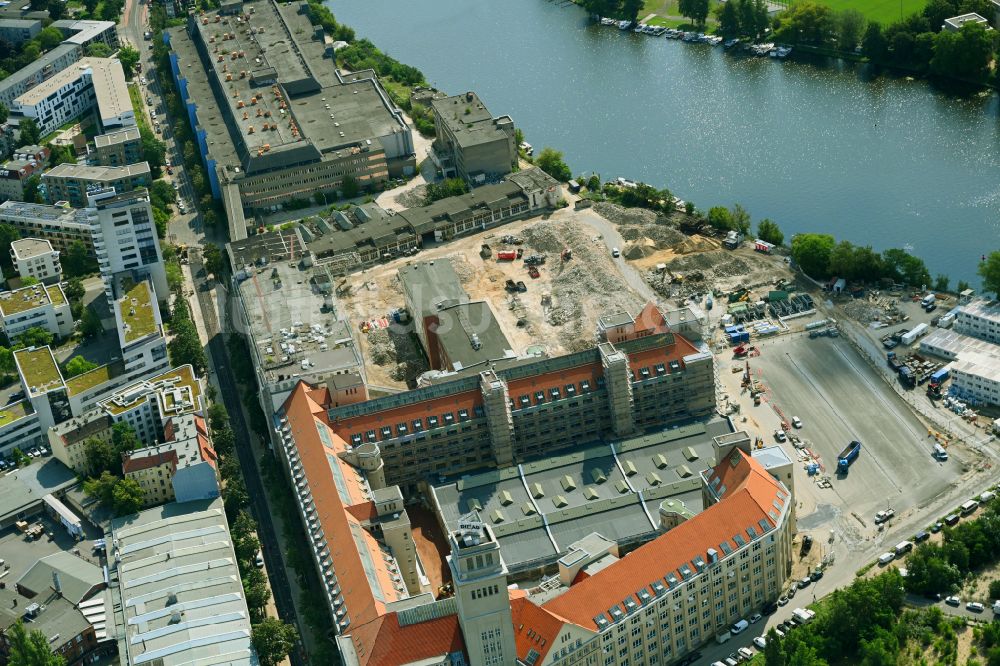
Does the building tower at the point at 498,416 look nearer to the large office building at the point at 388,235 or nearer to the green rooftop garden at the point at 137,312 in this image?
the green rooftop garden at the point at 137,312

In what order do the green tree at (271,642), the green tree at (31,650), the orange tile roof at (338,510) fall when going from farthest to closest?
the green tree at (31,650), the green tree at (271,642), the orange tile roof at (338,510)

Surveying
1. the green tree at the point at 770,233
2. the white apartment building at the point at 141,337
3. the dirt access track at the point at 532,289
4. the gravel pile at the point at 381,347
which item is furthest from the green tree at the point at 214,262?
the green tree at the point at 770,233

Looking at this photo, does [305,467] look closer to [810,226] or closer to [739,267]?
[739,267]

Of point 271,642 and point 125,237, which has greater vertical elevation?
point 125,237

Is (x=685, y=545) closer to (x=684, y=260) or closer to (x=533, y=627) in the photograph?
(x=533, y=627)

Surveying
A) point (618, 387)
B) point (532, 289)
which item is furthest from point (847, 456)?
point (532, 289)

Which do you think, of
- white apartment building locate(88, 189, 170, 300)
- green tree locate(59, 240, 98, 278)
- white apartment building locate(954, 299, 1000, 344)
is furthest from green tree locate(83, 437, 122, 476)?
white apartment building locate(954, 299, 1000, 344)

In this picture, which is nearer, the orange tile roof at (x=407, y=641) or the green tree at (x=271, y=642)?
the orange tile roof at (x=407, y=641)
